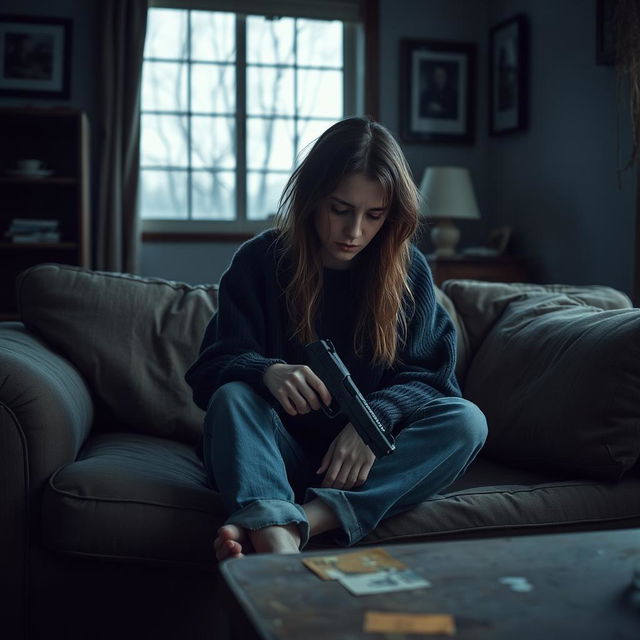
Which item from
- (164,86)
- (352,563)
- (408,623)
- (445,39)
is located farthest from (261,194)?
(408,623)

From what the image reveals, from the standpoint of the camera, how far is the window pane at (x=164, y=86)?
432 cm

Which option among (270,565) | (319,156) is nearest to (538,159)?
(319,156)

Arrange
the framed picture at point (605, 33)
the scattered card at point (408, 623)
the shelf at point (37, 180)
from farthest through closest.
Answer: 1. the shelf at point (37, 180)
2. the framed picture at point (605, 33)
3. the scattered card at point (408, 623)

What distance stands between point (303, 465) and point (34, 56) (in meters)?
3.24

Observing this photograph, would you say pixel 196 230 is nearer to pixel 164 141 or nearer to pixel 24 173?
pixel 164 141

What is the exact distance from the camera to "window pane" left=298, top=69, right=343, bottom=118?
14.8ft

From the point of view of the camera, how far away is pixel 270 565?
0.90 metres

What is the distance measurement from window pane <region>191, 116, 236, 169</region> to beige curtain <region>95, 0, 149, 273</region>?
1.19 feet

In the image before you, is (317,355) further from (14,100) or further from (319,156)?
(14,100)

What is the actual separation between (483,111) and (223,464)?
3666 mm

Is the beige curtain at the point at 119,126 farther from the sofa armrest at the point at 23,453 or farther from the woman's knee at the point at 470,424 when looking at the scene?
the woman's knee at the point at 470,424

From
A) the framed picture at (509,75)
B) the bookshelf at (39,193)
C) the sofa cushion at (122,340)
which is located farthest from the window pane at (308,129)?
the sofa cushion at (122,340)

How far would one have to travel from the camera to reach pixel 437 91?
14.8 feet

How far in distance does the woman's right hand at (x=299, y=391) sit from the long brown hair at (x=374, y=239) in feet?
0.73
